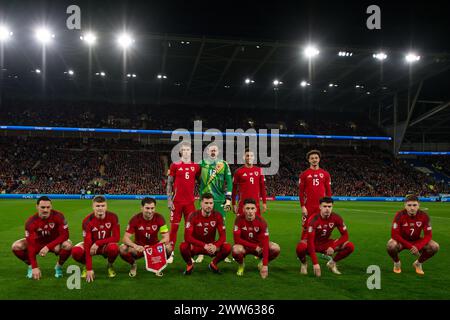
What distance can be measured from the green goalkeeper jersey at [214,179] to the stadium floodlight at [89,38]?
74.1 ft

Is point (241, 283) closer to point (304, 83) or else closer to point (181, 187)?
point (181, 187)

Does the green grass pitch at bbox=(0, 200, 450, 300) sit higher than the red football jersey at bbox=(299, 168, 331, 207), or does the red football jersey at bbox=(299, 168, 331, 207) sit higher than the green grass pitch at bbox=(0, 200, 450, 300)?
the red football jersey at bbox=(299, 168, 331, 207)

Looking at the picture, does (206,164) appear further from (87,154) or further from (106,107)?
(106,107)

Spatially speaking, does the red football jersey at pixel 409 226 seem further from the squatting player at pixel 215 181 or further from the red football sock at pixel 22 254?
the red football sock at pixel 22 254

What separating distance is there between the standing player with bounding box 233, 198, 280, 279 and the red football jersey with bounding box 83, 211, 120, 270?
2.12 metres

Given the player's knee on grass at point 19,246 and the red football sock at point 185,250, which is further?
the red football sock at point 185,250

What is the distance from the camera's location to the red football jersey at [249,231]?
20.5ft

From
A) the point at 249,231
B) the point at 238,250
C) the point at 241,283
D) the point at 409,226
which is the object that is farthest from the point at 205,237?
the point at 409,226

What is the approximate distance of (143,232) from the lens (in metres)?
6.38

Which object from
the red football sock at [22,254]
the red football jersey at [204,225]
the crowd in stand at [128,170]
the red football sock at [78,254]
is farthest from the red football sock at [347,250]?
the crowd in stand at [128,170]

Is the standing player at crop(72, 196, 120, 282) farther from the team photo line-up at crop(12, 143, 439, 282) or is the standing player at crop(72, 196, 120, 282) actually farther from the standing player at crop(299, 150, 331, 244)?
the standing player at crop(299, 150, 331, 244)

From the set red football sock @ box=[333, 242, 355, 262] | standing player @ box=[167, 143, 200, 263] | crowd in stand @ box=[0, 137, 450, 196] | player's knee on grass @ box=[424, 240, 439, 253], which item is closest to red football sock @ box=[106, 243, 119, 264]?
standing player @ box=[167, 143, 200, 263]

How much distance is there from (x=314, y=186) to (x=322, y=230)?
5.05 feet

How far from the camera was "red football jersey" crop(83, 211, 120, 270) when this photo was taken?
19.6 feet
